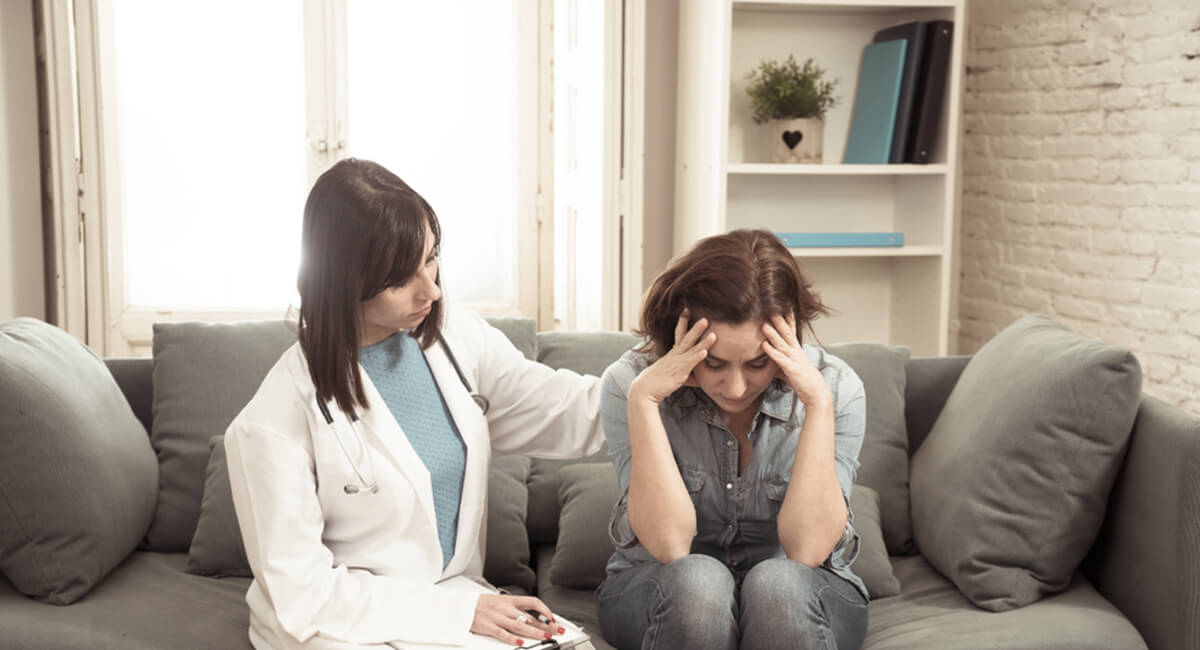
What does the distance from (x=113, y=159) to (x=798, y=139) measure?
2026mm

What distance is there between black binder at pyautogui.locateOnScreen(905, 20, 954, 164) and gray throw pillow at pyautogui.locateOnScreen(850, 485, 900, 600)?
1.48 m

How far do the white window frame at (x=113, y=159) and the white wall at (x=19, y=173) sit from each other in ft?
0.22

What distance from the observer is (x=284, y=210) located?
11.9 feet

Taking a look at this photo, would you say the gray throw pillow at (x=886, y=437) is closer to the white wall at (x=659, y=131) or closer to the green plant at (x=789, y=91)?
the green plant at (x=789, y=91)

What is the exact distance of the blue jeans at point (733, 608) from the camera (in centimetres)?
165

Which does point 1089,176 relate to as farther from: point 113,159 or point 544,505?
point 113,159

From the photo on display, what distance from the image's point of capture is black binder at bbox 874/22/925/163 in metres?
3.22

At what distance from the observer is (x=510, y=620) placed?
164cm

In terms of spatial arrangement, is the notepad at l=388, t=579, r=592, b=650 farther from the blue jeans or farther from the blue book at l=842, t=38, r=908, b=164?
the blue book at l=842, t=38, r=908, b=164

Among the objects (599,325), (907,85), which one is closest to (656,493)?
(599,325)

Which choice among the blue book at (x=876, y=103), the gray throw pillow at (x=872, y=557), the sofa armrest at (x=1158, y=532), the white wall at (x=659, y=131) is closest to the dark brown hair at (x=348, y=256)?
the gray throw pillow at (x=872, y=557)

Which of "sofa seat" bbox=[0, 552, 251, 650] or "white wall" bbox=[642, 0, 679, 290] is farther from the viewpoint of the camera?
"white wall" bbox=[642, 0, 679, 290]

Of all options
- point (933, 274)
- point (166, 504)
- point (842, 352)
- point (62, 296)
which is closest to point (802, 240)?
point (933, 274)

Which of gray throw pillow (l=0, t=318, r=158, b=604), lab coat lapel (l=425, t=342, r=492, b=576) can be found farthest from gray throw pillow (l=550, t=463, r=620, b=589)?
gray throw pillow (l=0, t=318, r=158, b=604)
